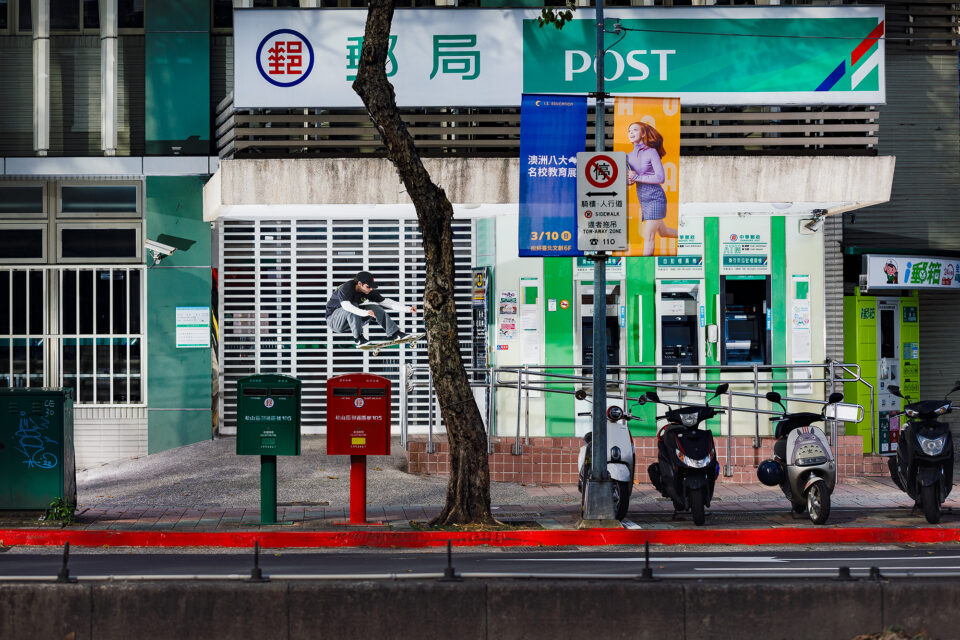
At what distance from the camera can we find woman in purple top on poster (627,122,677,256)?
12.8m

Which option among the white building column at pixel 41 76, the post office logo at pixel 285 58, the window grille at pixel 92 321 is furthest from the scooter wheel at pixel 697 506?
the white building column at pixel 41 76

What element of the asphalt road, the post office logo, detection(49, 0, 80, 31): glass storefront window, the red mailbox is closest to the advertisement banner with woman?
the red mailbox

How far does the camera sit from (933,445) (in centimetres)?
1277

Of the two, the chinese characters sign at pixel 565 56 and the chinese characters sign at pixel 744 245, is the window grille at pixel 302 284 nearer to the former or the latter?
the chinese characters sign at pixel 565 56

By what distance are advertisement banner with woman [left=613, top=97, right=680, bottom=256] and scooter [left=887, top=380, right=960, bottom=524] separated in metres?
3.26

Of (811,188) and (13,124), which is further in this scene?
(13,124)

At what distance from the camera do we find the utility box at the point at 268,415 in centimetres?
1227

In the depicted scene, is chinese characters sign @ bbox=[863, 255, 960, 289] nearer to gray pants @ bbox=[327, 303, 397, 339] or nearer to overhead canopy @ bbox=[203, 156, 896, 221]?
overhead canopy @ bbox=[203, 156, 896, 221]

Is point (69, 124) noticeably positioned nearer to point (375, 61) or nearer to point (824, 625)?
point (375, 61)

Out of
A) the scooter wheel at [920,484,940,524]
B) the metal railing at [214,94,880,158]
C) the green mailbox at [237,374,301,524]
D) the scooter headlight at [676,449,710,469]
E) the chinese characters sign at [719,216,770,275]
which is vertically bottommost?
the scooter wheel at [920,484,940,524]

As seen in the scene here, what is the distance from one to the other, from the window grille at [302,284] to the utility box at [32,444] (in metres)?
6.19

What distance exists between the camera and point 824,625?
7602 millimetres

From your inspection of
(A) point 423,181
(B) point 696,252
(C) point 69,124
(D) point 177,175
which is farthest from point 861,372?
(C) point 69,124

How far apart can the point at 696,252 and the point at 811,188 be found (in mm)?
1960
